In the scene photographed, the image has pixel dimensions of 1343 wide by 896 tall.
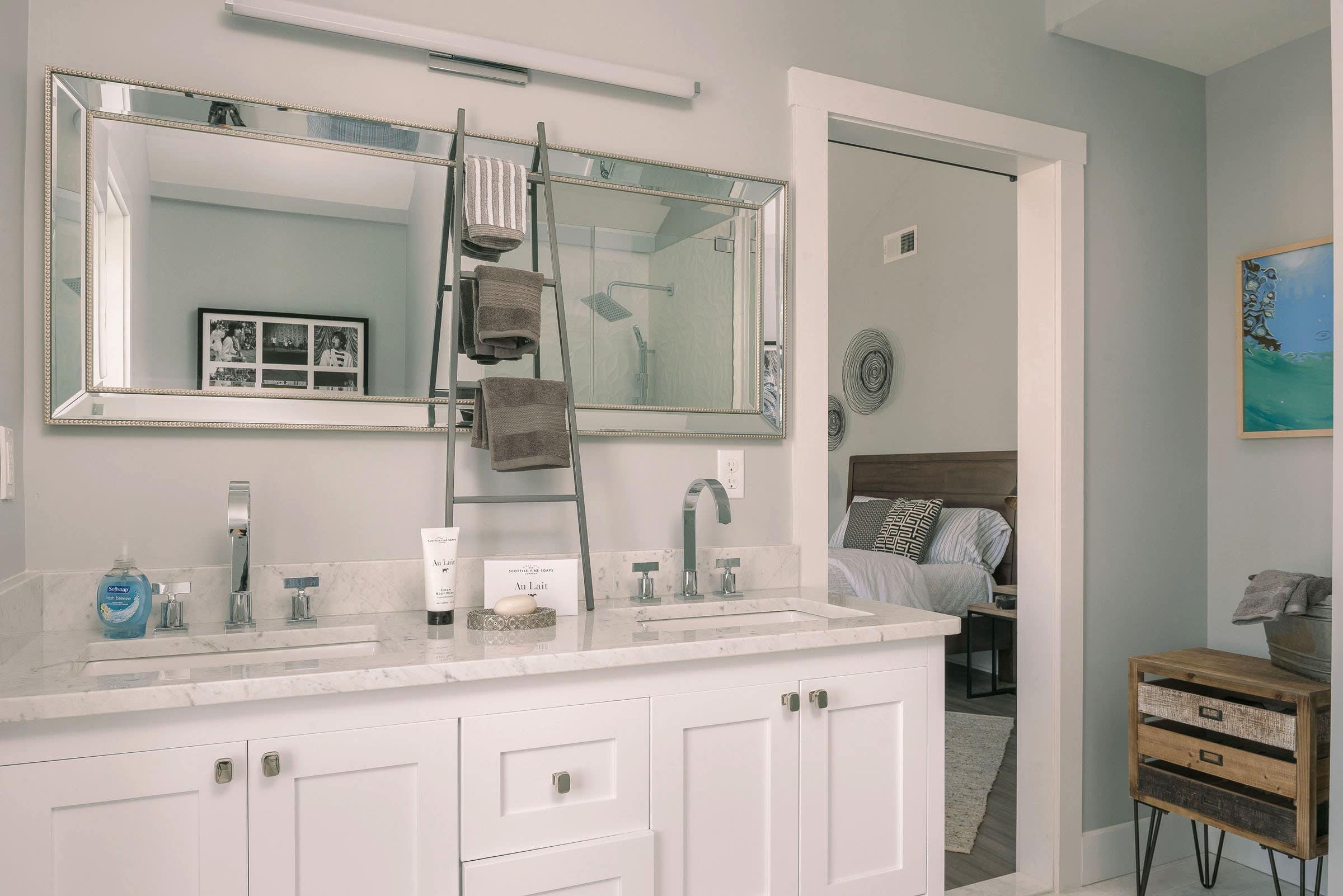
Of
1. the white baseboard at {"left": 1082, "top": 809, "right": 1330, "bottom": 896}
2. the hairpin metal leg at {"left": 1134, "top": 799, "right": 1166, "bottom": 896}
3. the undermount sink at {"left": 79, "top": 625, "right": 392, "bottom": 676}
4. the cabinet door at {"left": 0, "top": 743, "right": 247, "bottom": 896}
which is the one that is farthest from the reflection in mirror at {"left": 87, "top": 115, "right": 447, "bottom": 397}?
the white baseboard at {"left": 1082, "top": 809, "right": 1330, "bottom": 896}

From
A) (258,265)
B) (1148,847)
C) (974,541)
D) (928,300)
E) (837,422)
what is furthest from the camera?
(837,422)

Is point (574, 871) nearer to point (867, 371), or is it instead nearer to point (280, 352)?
point (280, 352)

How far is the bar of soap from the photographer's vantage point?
164 centimetres

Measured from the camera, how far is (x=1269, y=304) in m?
2.82

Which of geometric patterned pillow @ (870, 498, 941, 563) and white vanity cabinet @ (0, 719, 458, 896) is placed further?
geometric patterned pillow @ (870, 498, 941, 563)

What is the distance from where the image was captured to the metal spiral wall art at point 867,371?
20.0ft

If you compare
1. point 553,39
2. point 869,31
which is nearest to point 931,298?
point 869,31

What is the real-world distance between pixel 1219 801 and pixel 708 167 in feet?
6.82

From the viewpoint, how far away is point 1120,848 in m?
2.78

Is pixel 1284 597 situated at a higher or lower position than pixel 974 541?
higher

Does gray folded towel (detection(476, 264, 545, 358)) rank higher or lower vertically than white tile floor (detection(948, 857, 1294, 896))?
higher

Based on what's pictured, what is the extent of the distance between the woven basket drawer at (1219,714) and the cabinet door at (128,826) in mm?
2300

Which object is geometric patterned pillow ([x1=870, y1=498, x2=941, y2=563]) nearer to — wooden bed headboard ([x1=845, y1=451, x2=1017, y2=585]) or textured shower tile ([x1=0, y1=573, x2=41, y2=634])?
wooden bed headboard ([x1=845, y1=451, x2=1017, y2=585])

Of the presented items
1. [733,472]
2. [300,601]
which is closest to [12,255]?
[300,601]
